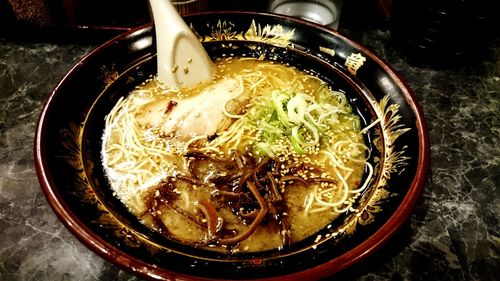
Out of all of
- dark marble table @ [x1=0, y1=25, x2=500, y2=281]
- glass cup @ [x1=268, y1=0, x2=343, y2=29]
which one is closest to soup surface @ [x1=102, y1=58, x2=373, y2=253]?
dark marble table @ [x1=0, y1=25, x2=500, y2=281]

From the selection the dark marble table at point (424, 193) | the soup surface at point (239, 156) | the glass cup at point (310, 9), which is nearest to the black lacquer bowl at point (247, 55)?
the soup surface at point (239, 156)

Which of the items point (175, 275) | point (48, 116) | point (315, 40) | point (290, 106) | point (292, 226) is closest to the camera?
point (175, 275)

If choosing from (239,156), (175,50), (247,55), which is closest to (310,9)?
(247,55)

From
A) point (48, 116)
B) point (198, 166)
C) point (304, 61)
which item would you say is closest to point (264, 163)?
point (198, 166)

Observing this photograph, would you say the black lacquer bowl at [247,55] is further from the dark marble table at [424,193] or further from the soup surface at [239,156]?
the dark marble table at [424,193]

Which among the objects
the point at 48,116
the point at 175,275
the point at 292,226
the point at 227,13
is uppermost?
the point at 227,13

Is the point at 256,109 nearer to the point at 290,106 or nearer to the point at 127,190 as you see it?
the point at 290,106
